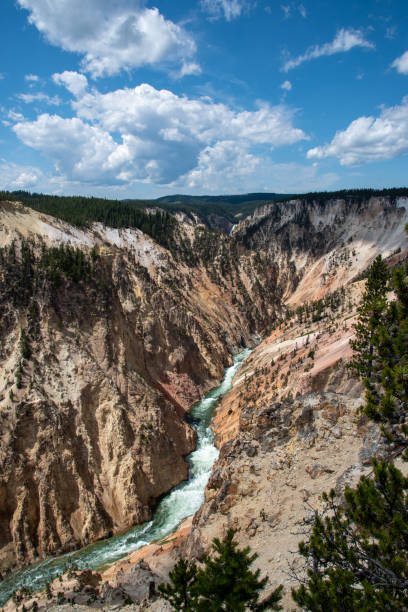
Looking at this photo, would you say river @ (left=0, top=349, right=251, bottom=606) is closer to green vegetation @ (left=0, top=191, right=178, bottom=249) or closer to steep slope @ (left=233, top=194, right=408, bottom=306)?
green vegetation @ (left=0, top=191, right=178, bottom=249)

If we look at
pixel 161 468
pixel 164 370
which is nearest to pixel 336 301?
pixel 164 370

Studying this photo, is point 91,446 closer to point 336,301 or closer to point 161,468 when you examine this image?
point 161,468

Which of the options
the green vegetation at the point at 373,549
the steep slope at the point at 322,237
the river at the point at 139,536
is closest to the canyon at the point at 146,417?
the river at the point at 139,536

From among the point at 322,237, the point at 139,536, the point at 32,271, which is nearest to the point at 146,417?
the point at 139,536

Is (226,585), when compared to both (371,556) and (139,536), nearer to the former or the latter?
(371,556)

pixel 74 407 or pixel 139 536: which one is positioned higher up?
pixel 74 407
